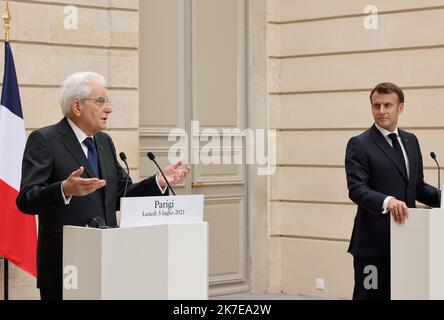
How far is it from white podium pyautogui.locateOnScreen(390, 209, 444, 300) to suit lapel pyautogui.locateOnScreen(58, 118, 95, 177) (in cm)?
169

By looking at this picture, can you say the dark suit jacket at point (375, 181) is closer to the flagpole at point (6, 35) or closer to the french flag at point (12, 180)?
the french flag at point (12, 180)

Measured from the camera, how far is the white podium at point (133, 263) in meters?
4.39

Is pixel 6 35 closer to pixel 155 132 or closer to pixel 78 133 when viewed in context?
pixel 155 132

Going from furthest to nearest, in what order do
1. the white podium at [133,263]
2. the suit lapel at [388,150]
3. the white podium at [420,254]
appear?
the suit lapel at [388,150] < the white podium at [420,254] < the white podium at [133,263]

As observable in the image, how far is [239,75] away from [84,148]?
452cm

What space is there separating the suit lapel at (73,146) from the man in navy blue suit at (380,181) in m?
1.59

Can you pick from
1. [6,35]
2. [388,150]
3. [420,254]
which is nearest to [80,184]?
[420,254]

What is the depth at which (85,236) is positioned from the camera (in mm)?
4445

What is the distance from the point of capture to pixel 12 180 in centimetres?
691

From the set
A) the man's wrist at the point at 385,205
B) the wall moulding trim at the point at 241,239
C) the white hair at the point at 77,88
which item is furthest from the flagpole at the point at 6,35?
the man's wrist at the point at 385,205

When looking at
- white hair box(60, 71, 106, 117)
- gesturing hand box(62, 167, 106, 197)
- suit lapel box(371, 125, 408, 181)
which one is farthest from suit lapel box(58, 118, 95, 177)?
suit lapel box(371, 125, 408, 181)

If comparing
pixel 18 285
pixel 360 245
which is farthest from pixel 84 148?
pixel 18 285

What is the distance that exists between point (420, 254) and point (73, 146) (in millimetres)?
1951
